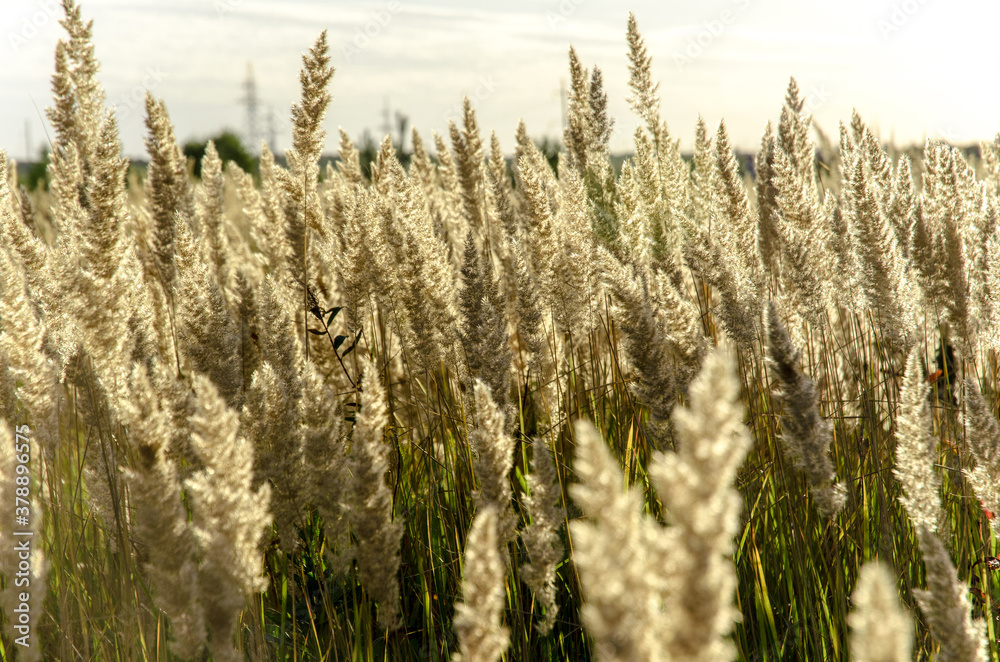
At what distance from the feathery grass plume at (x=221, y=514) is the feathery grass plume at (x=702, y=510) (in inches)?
29.1

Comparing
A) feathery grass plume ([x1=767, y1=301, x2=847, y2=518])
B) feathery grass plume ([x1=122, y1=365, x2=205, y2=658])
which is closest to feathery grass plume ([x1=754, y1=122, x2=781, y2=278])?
feathery grass plume ([x1=767, y1=301, x2=847, y2=518])

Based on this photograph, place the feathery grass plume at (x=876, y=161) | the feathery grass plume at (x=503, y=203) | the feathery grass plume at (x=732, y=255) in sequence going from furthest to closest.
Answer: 1. the feathery grass plume at (x=503, y=203)
2. the feathery grass plume at (x=876, y=161)
3. the feathery grass plume at (x=732, y=255)

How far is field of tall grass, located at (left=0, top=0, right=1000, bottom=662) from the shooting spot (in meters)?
1.11

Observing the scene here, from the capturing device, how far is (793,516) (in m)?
1.81

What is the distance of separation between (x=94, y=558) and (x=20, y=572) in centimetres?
56

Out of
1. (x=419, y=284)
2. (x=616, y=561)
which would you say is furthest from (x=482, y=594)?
(x=419, y=284)

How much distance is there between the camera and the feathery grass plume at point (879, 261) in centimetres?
212

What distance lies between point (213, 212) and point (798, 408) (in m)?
3.48

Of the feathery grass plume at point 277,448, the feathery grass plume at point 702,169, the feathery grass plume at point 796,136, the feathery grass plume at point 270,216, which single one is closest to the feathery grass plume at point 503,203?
the feathery grass plume at point 702,169

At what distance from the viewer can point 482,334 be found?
1940 mm

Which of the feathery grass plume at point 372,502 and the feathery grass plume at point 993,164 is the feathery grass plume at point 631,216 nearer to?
the feathery grass plume at point 372,502

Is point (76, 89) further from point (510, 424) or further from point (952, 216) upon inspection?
point (952, 216)

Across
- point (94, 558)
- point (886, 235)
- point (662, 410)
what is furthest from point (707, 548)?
point (94, 558)

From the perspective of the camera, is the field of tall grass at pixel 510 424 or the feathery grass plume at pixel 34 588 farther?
the feathery grass plume at pixel 34 588
